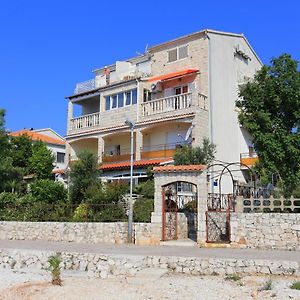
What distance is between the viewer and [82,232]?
73.7 ft

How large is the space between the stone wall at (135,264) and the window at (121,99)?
19740 mm

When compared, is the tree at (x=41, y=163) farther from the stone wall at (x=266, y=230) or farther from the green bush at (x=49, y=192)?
the stone wall at (x=266, y=230)

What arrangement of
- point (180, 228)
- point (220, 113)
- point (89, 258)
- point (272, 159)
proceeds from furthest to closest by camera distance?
point (220, 113)
point (272, 159)
point (180, 228)
point (89, 258)

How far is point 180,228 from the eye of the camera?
21906 millimetres

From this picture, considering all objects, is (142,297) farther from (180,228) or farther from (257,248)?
(180,228)

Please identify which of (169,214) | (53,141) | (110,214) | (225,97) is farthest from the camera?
(53,141)

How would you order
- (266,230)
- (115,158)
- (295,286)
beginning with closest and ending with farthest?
(295,286)
(266,230)
(115,158)

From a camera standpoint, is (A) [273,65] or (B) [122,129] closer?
(A) [273,65]

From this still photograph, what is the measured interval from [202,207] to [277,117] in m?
8.27

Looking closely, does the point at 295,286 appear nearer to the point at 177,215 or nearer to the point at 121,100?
the point at 177,215

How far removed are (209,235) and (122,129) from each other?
16.9 m

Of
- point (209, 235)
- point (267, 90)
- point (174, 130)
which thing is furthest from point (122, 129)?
point (209, 235)

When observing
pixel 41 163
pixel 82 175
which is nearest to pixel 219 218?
pixel 82 175

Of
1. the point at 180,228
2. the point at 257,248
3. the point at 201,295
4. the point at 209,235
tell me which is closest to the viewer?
the point at 201,295
